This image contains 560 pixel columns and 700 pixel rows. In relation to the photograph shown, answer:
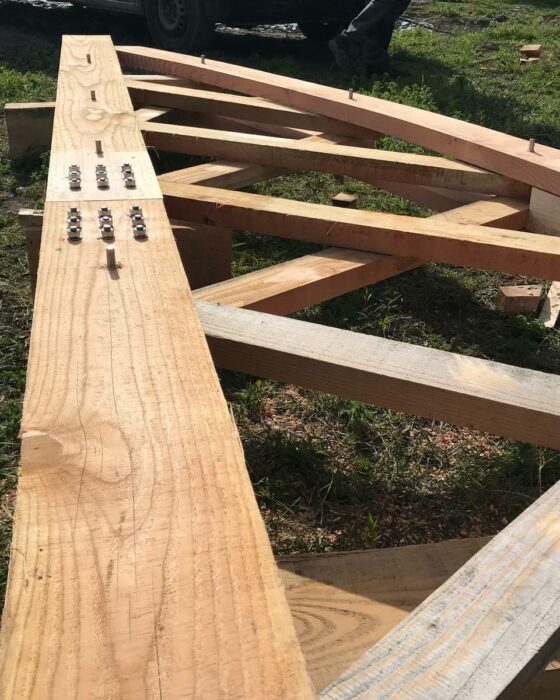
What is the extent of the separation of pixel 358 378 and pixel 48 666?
3.91 feet

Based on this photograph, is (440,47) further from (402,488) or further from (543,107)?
(402,488)

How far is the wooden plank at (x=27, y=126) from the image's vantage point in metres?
4.88

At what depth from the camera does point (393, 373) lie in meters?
1.91

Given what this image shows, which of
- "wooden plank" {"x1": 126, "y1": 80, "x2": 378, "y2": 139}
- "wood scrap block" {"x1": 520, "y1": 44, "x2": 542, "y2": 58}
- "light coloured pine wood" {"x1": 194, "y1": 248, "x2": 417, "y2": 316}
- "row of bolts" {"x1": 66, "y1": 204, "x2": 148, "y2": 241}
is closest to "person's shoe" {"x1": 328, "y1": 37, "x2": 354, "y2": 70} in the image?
"wood scrap block" {"x1": 520, "y1": 44, "x2": 542, "y2": 58}

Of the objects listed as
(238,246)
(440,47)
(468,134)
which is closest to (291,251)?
(238,246)

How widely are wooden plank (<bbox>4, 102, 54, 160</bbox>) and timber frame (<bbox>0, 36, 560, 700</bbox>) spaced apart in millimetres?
1264

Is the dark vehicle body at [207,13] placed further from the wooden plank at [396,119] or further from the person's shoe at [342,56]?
the wooden plank at [396,119]

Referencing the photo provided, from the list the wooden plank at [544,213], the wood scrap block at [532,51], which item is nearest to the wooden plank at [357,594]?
the wooden plank at [544,213]

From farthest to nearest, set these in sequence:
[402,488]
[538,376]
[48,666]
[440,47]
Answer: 1. [440,47]
2. [402,488]
3. [538,376]
4. [48,666]

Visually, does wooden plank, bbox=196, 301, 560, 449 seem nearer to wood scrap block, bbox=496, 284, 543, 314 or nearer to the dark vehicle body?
wood scrap block, bbox=496, 284, 543, 314

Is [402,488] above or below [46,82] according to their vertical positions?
below

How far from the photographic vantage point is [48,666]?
34.9 inches

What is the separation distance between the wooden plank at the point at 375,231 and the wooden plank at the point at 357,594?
1060mm

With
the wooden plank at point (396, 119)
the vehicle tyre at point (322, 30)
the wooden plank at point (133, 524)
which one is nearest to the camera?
the wooden plank at point (133, 524)
